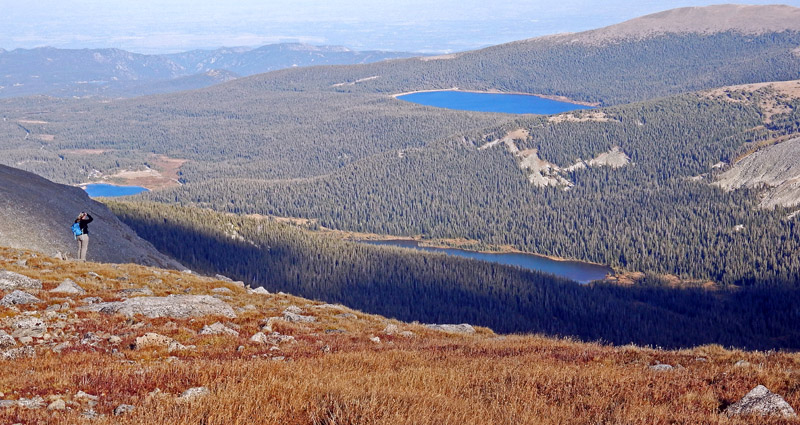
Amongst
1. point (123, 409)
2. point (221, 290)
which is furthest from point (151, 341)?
point (221, 290)

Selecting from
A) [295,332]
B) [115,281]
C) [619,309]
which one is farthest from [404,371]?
[619,309]

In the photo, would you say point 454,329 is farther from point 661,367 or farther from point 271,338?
point 661,367

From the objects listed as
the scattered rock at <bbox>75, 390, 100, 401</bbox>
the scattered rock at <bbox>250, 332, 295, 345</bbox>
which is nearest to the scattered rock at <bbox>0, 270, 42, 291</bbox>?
the scattered rock at <bbox>250, 332, 295, 345</bbox>

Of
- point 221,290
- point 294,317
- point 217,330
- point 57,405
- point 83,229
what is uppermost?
point 57,405

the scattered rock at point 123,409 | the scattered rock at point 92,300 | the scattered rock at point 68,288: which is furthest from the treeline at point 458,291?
the scattered rock at point 123,409

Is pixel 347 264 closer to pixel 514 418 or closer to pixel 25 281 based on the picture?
pixel 25 281

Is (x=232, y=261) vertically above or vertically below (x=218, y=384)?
below
